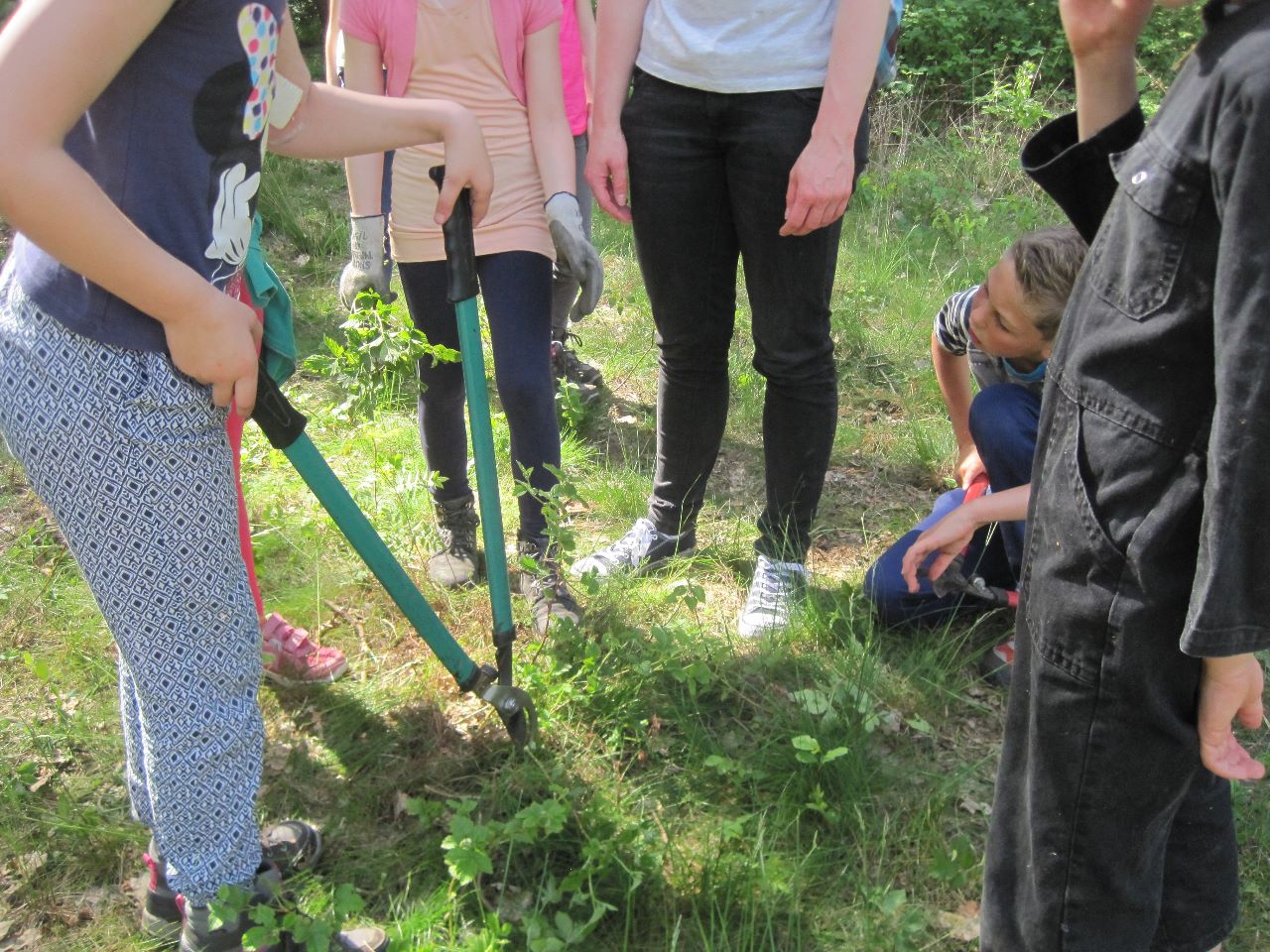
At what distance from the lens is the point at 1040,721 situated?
132 cm

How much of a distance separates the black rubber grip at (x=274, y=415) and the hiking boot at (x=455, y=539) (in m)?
1.23

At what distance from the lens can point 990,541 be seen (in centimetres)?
255

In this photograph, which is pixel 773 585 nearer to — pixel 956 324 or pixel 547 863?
pixel 956 324

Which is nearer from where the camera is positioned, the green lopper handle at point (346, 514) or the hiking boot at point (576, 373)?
the green lopper handle at point (346, 514)

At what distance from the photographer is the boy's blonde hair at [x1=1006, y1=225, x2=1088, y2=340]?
2137mm

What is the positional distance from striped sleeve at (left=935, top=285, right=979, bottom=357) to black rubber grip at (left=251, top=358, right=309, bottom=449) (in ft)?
5.24

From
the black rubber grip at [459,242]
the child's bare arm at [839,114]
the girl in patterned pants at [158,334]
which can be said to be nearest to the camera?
the girl in patterned pants at [158,334]

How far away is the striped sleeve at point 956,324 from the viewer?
2.50 meters

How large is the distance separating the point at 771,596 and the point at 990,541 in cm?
55

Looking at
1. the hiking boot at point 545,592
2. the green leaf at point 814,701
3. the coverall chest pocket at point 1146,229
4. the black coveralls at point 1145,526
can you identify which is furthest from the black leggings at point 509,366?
the coverall chest pocket at point 1146,229

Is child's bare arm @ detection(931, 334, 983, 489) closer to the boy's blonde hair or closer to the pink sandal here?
the boy's blonde hair

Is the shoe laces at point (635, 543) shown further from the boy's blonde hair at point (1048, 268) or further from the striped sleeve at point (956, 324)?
the boy's blonde hair at point (1048, 268)

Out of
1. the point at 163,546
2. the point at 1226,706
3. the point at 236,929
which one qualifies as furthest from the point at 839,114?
the point at 236,929

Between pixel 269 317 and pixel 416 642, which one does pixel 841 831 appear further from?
pixel 269 317
